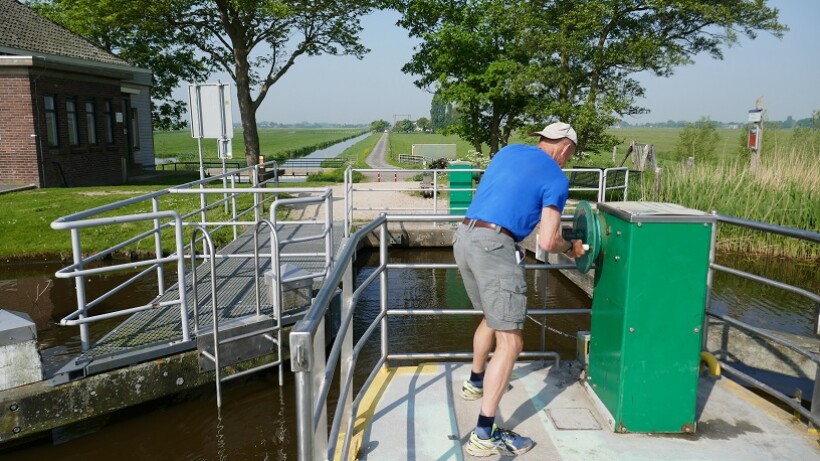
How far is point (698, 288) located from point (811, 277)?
847 cm

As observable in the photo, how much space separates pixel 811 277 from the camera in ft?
33.5

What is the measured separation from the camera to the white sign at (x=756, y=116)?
14431mm

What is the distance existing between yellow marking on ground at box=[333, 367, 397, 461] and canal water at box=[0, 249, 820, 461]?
3.83ft

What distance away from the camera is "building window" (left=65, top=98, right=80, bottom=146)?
2052 cm

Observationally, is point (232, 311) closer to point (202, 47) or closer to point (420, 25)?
point (420, 25)

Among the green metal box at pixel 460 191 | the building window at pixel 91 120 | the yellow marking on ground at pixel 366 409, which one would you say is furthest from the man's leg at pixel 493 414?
the building window at pixel 91 120

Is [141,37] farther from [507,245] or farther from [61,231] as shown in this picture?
[507,245]

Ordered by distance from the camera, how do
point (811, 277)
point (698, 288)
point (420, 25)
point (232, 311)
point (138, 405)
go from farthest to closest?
1. point (420, 25)
2. point (811, 277)
3. point (232, 311)
4. point (138, 405)
5. point (698, 288)

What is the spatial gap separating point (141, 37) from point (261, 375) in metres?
24.7

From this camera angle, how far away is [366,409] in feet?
12.5

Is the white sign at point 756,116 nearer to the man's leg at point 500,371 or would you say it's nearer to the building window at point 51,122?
the man's leg at point 500,371

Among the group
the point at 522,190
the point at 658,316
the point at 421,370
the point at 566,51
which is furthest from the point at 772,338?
the point at 566,51

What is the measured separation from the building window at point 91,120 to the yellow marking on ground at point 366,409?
68.7ft

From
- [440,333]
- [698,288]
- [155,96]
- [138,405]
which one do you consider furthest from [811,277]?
[155,96]
